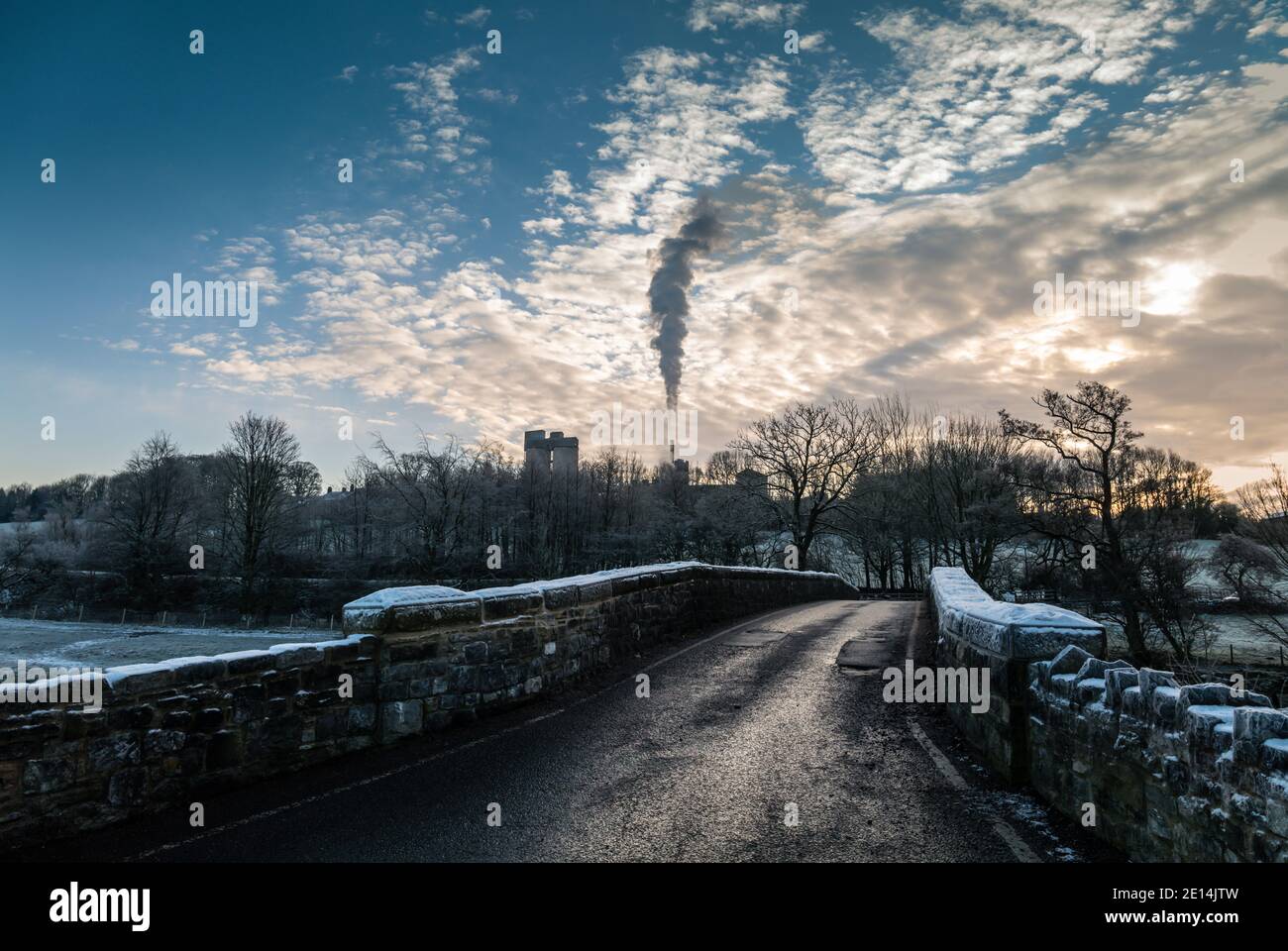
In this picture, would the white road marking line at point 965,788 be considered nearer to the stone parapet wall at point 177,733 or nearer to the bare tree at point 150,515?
the stone parapet wall at point 177,733

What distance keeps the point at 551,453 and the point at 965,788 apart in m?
78.8

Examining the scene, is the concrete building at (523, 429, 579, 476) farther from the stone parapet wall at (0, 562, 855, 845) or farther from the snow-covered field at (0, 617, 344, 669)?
the stone parapet wall at (0, 562, 855, 845)

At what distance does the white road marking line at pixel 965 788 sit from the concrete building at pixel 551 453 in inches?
2283

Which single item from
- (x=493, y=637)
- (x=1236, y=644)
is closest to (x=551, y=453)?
(x=1236, y=644)

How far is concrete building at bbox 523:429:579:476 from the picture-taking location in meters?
65.8

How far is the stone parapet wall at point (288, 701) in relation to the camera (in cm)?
420

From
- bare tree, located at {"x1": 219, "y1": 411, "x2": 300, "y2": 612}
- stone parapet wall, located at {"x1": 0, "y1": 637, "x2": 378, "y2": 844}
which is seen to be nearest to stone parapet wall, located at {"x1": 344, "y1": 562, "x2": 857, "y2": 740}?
stone parapet wall, located at {"x1": 0, "y1": 637, "x2": 378, "y2": 844}

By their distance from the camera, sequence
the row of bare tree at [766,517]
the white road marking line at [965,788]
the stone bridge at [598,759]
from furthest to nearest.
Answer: the row of bare tree at [766,517]
the white road marking line at [965,788]
the stone bridge at [598,759]

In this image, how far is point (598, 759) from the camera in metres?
5.84

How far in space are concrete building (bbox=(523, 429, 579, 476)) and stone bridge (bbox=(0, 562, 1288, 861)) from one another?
56.8 m

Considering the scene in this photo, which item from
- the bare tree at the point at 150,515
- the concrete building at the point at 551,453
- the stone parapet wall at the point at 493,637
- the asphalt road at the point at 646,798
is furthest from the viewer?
the concrete building at the point at 551,453

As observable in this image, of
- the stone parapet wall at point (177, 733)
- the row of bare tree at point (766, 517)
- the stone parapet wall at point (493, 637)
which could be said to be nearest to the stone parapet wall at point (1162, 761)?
the stone parapet wall at point (493, 637)
